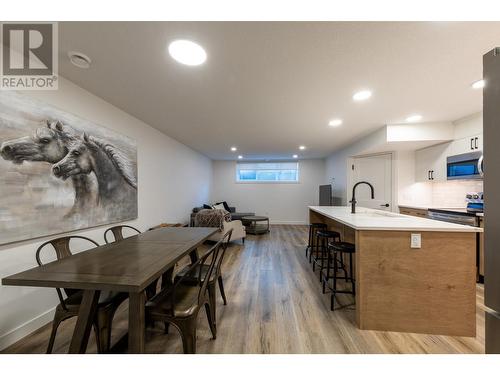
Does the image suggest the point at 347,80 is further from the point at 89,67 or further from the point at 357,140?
the point at 357,140

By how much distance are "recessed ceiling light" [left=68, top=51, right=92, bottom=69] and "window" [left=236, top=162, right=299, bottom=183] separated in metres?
5.85

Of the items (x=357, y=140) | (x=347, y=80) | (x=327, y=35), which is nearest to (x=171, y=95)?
(x=327, y=35)

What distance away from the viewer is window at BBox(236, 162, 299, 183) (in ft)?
23.8

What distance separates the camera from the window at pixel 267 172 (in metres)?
7.25

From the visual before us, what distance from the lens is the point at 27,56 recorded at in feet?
5.31

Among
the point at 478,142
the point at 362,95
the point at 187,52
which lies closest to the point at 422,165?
the point at 478,142

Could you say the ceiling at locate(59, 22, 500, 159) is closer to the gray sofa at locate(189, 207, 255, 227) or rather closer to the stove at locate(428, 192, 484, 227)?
the stove at locate(428, 192, 484, 227)

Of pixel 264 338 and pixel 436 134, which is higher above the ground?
pixel 436 134

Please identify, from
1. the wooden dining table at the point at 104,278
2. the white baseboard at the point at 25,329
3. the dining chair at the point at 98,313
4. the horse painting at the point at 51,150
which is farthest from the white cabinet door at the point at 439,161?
the white baseboard at the point at 25,329

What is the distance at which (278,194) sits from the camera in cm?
724

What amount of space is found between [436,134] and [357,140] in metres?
1.32

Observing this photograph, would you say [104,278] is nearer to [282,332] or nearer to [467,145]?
[282,332]
